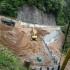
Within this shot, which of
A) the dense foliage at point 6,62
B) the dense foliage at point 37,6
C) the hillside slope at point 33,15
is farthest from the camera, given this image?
the hillside slope at point 33,15

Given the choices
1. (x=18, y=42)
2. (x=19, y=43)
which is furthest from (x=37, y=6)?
(x=19, y=43)

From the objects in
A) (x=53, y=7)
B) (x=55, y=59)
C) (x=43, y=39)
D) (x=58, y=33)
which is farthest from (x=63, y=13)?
(x=55, y=59)

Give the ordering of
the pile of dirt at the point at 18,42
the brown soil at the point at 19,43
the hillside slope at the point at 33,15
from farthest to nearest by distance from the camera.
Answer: the hillside slope at the point at 33,15
the pile of dirt at the point at 18,42
the brown soil at the point at 19,43

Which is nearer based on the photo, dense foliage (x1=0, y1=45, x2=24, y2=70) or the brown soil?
dense foliage (x1=0, y1=45, x2=24, y2=70)

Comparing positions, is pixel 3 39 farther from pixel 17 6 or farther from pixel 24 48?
pixel 17 6

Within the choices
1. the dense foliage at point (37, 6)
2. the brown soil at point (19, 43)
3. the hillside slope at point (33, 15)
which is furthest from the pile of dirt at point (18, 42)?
the hillside slope at point (33, 15)

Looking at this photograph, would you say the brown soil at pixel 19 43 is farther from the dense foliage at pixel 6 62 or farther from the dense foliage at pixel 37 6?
the dense foliage at pixel 37 6

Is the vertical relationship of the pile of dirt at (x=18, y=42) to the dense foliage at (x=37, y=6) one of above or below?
below

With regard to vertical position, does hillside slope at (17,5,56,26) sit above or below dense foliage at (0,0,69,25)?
below

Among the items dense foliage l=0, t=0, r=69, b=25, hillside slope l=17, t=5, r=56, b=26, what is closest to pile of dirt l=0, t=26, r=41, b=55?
dense foliage l=0, t=0, r=69, b=25

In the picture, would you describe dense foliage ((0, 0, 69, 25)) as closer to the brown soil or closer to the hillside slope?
the hillside slope

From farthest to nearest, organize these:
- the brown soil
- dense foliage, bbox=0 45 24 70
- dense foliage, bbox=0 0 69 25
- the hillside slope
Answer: the hillside slope, dense foliage, bbox=0 0 69 25, the brown soil, dense foliage, bbox=0 45 24 70
